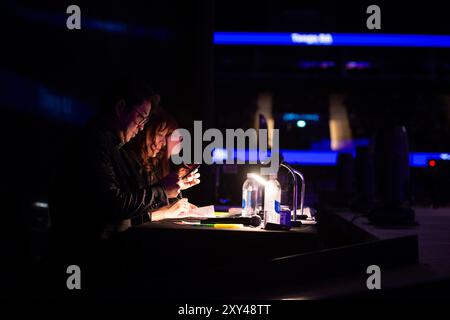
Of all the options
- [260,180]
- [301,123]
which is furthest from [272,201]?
[301,123]

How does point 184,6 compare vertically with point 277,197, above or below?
above

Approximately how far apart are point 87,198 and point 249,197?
35.2 inches

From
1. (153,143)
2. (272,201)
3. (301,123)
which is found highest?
(301,123)

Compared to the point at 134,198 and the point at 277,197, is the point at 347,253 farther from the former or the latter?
the point at 134,198

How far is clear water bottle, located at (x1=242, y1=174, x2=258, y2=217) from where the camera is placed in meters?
2.80

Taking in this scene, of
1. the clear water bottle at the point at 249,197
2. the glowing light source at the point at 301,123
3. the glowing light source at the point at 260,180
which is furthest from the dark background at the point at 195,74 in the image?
the glowing light source at the point at 260,180

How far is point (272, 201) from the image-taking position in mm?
2367

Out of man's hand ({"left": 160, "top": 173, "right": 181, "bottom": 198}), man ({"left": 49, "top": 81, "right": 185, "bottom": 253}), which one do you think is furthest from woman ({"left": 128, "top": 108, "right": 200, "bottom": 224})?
man ({"left": 49, "top": 81, "right": 185, "bottom": 253})

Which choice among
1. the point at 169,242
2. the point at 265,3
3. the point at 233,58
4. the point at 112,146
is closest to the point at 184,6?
the point at 112,146

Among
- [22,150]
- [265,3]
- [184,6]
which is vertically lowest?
[22,150]

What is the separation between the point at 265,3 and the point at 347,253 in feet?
18.1

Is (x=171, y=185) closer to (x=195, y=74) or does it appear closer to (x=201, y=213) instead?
Answer: (x=201, y=213)

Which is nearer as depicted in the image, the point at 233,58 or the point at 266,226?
the point at 266,226
